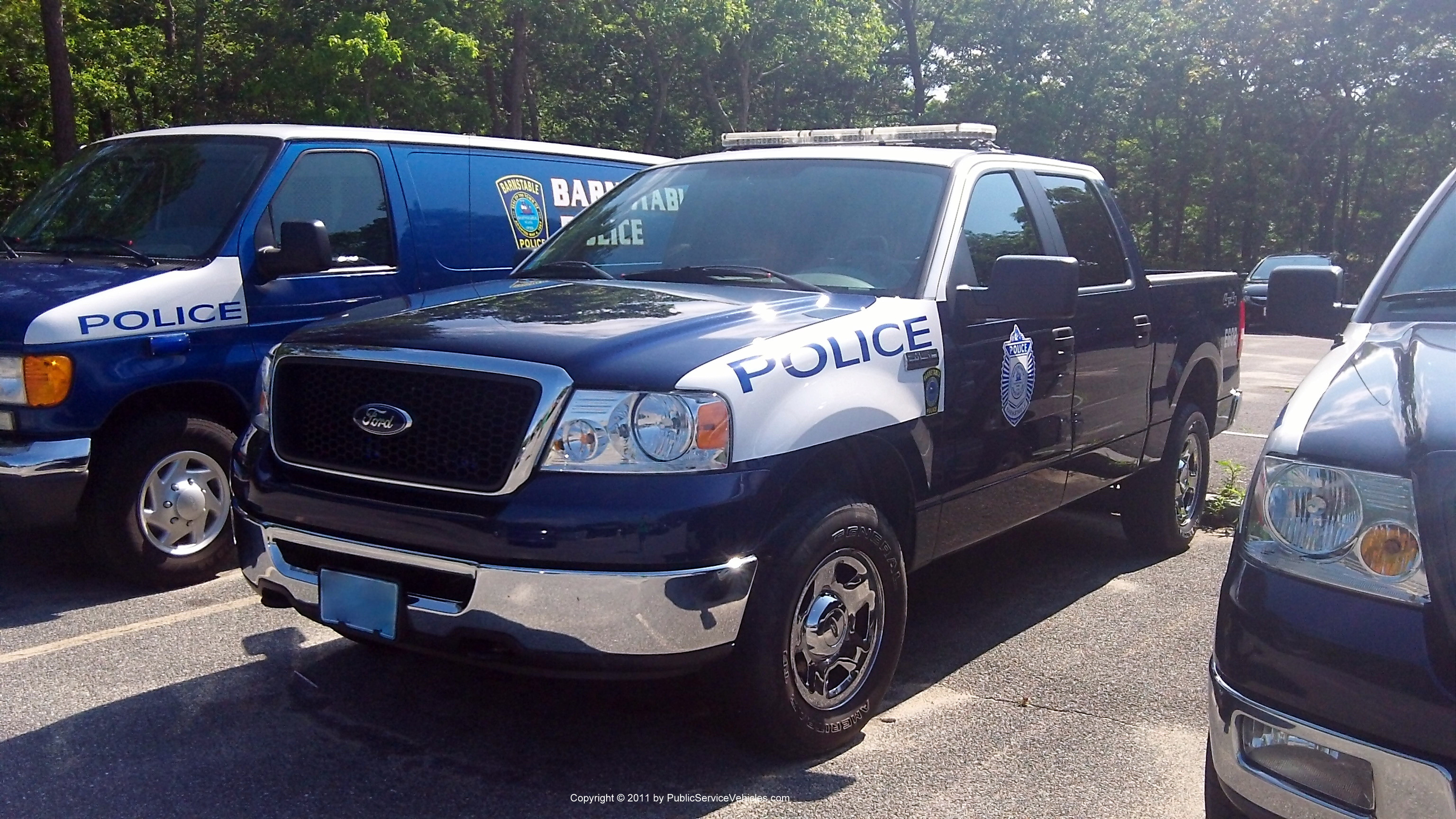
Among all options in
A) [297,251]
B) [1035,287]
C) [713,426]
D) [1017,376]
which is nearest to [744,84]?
[297,251]

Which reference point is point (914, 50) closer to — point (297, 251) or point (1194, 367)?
point (1194, 367)

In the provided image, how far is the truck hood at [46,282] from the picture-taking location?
4.95 metres

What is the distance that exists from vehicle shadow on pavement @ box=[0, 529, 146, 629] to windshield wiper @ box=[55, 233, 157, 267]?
3.97ft

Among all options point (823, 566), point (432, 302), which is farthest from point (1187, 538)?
point (432, 302)

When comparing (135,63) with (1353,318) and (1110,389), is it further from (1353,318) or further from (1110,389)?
(1353,318)

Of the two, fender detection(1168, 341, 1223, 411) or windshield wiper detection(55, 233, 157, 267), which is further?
fender detection(1168, 341, 1223, 411)

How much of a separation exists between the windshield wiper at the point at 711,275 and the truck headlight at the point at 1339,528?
1.90 meters

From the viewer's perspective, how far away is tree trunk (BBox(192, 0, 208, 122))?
24.4m

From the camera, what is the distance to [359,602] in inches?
136

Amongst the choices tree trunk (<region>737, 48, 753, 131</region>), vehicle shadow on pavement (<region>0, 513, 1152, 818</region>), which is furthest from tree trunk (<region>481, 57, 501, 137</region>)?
vehicle shadow on pavement (<region>0, 513, 1152, 818</region>)

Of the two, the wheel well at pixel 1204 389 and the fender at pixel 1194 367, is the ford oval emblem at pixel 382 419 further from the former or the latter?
the wheel well at pixel 1204 389

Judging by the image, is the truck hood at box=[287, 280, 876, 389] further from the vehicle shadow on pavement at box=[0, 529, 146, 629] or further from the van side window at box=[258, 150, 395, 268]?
the vehicle shadow on pavement at box=[0, 529, 146, 629]

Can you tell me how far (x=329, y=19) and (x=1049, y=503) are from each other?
2101 cm

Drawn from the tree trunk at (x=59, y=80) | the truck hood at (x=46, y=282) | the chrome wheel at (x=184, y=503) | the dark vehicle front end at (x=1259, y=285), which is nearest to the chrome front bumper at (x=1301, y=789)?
the chrome wheel at (x=184, y=503)
